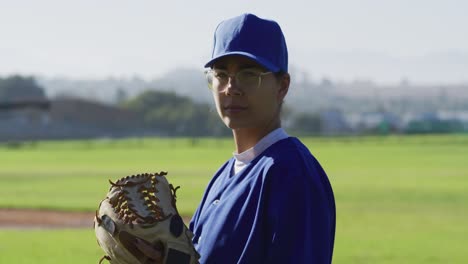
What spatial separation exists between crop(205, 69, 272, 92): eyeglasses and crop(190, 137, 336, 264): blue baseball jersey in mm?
203

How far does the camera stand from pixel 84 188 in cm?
2462

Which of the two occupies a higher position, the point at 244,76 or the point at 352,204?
the point at 244,76

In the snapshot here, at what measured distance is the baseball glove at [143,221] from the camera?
3.36 metres

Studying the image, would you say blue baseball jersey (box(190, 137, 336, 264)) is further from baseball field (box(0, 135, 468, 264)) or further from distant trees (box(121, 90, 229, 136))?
distant trees (box(121, 90, 229, 136))

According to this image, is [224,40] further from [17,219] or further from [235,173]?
[17,219]

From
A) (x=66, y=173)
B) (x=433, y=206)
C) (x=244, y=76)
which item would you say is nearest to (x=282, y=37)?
(x=244, y=76)

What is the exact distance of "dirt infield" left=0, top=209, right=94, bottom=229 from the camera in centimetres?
1609

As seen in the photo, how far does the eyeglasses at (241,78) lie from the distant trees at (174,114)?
10576cm

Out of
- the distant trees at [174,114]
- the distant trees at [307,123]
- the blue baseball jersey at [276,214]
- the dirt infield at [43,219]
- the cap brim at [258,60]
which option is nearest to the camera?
the blue baseball jersey at [276,214]

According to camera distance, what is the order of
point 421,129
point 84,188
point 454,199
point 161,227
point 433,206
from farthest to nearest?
point 421,129, point 84,188, point 454,199, point 433,206, point 161,227

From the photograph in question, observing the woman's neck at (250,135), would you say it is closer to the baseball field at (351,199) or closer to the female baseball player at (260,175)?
the female baseball player at (260,175)

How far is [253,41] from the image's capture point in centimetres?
347

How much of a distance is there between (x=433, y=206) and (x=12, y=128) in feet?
253

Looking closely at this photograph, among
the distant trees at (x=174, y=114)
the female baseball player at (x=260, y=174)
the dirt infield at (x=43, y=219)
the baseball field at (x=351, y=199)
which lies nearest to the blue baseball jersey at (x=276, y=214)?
the female baseball player at (x=260, y=174)
